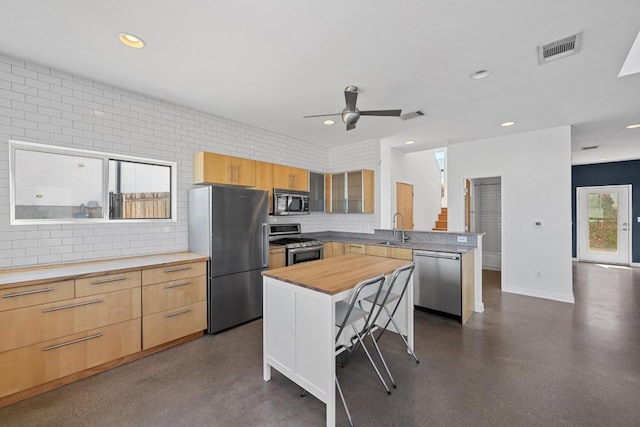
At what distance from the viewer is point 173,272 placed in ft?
9.08

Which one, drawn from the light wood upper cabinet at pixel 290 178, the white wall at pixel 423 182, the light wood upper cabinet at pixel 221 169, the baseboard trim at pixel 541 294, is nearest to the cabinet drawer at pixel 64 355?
the light wood upper cabinet at pixel 221 169

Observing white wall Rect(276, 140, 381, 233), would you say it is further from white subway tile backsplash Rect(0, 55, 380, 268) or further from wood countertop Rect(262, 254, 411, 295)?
wood countertop Rect(262, 254, 411, 295)

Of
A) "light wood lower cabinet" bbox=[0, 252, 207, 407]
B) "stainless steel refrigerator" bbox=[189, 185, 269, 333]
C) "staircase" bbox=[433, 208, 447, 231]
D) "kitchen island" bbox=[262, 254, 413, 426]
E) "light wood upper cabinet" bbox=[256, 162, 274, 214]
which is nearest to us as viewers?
"kitchen island" bbox=[262, 254, 413, 426]

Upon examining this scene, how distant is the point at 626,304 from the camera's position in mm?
3895

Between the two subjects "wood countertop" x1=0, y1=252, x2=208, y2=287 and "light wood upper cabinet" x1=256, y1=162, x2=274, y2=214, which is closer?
"wood countertop" x1=0, y1=252, x2=208, y2=287

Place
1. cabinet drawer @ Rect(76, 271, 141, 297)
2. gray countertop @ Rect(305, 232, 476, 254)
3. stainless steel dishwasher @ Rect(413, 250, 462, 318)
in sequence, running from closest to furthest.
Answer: cabinet drawer @ Rect(76, 271, 141, 297)
stainless steel dishwasher @ Rect(413, 250, 462, 318)
gray countertop @ Rect(305, 232, 476, 254)

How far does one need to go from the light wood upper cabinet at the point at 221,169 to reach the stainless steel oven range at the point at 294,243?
97 cm

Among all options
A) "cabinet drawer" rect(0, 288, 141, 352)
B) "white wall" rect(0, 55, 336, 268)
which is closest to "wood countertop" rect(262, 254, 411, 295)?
"cabinet drawer" rect(0, 288, 141, 352)

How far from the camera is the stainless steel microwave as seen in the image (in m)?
4.20

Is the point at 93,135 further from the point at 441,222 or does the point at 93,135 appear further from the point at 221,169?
the point at 441,222

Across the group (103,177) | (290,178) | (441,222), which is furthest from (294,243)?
(441,222)

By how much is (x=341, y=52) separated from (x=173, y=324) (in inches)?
120

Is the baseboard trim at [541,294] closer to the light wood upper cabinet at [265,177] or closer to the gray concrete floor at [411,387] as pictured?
the gray concrete floor at [411,387]

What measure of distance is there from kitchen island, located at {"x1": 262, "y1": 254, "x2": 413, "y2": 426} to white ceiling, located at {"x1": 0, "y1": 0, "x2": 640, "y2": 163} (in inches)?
71.8
